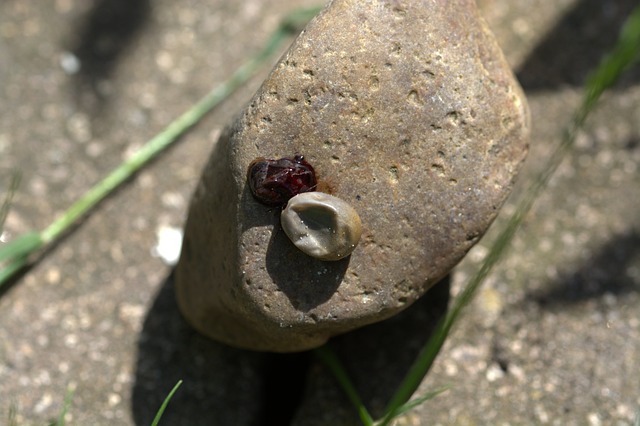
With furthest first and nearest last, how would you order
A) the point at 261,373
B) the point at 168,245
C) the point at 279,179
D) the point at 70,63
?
the point at 70,63 < the point at 168,245 < the point at 261,373 < the point at 279,179

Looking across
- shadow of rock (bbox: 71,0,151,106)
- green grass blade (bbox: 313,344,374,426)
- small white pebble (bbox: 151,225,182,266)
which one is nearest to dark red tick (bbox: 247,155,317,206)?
green grass blade (bbox: 313,344,374,426)

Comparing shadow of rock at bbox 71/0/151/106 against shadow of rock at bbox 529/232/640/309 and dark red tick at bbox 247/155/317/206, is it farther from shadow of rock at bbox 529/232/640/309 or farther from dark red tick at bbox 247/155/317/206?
shadow of rock at bbox 529/232/640/309

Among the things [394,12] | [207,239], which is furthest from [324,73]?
[207,239]

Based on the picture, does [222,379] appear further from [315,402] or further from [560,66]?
[560,66]

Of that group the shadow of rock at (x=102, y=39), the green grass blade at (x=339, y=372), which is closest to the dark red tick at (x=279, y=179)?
the green grass blade at (x=339, y=372)

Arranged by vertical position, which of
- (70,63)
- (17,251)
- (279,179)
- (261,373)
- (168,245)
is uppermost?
(279,179)

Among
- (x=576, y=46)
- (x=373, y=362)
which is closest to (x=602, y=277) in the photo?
(x=373, y=362)

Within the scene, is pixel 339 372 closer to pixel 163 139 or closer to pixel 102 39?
pixel 163 139
